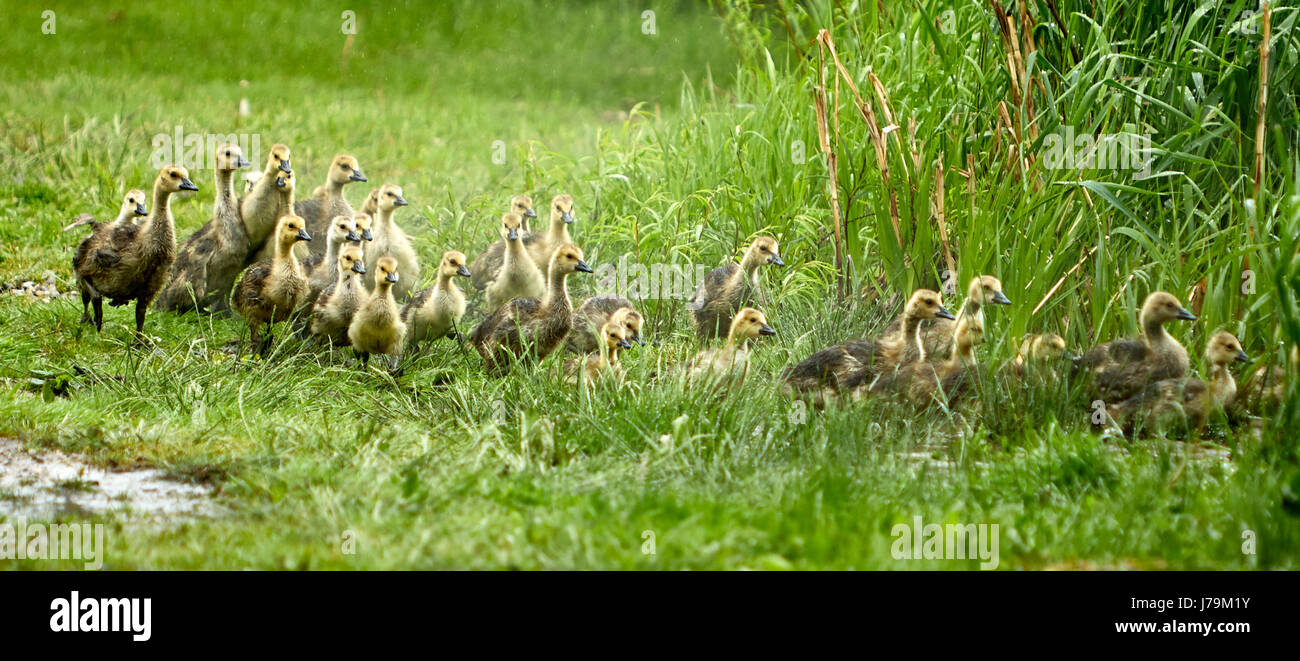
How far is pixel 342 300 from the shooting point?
7.00m

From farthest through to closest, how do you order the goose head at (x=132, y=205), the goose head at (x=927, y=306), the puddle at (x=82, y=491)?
1. the goose head at (x=132, y=205)
2. the goose head at (x=927, y=306)
3. the puddle at (x=82, y=491)

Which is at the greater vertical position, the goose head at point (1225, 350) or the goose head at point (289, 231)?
the goose head at point (289, 231)

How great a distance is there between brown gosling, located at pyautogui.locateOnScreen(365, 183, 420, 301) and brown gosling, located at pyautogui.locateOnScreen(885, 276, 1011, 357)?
Result: 10.6 feet

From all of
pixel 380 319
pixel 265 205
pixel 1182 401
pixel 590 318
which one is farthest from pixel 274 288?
pixel 1182 401

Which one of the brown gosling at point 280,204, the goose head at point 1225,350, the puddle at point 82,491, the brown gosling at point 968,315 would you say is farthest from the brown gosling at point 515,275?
the goose head at point 1225,350

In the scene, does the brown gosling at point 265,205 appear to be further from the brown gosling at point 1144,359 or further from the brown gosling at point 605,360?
the brown gosling at point 1144,359

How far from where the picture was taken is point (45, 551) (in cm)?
436

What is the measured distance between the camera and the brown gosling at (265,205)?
7.96 metres

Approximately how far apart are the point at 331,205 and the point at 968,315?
4.84 metres

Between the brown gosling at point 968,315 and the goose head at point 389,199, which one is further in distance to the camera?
the goose head at point 389,199

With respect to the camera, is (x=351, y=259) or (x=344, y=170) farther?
(x=344, y=170)

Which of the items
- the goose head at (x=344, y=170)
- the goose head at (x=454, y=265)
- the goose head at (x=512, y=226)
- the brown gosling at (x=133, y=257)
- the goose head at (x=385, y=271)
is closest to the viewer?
the goose head at (x=385, y=271)

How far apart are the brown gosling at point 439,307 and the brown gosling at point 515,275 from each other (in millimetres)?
739

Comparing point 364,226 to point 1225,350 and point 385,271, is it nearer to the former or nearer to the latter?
point 385,271
